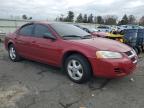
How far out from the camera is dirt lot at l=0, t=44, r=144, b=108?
405 cm

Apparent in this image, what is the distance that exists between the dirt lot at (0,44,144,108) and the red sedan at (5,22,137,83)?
343mm

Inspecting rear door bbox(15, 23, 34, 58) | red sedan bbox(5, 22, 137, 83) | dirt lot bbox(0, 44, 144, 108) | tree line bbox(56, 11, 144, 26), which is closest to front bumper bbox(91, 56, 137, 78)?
red sedan bbox(5, 22, 137, 83)

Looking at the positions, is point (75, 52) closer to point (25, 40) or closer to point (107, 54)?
point (107, 54)

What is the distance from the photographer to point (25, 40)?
6.64 metres

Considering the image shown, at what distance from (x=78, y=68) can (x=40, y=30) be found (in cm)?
186

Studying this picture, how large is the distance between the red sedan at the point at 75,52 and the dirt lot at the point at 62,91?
1.13 feet

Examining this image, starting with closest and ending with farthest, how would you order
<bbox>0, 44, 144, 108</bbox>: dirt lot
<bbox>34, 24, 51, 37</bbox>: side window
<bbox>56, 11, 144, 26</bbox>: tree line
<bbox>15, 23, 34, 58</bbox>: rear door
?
<bbox>0, 44, 144, 108</bbox>: dirt lot → <bbox>34, 24, 51, 37</bbox>: side window → <bbox>15, 23, 34, 58</bbox>: rear door → <bbox>56, 11, 144, 26</bbox>: tree line

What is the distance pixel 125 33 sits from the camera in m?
10.7

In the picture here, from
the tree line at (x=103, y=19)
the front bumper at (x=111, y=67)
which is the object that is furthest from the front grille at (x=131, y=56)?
the tree line at (x=103, y=19)

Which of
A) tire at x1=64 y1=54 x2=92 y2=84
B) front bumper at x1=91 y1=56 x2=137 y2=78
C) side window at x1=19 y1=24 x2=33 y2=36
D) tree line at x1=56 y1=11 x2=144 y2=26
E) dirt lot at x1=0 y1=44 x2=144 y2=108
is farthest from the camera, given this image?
tree line at x1=56 y1=11 x2=144 y2=26

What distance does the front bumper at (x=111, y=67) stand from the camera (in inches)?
182

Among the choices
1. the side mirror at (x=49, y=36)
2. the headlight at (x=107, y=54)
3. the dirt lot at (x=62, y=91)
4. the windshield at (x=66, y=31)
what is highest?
the windshield at (x=66, y=31)

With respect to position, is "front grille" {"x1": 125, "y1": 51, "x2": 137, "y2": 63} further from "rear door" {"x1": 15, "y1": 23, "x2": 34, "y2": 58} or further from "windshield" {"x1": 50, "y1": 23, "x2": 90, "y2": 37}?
"rear door" {"x1": 15, "y1": 23, "x2": 34, "y2": 58}

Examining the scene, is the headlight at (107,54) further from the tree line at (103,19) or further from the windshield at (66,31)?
the tree line at (103,19)
